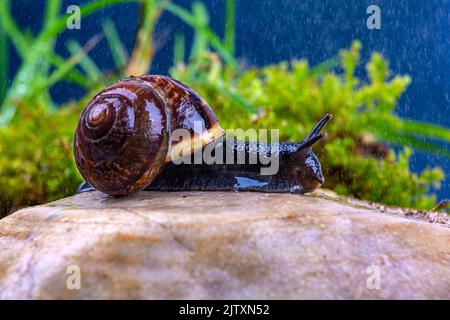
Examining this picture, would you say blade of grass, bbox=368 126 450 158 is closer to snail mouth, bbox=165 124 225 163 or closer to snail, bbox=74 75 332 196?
snail, bbox=74 75 332 196

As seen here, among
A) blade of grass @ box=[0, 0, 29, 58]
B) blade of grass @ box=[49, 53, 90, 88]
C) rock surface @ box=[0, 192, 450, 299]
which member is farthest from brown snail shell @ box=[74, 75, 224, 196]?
blade of grass @ box=[0, 0, 29, 58]

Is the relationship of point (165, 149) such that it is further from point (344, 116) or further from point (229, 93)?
point (344, 116)

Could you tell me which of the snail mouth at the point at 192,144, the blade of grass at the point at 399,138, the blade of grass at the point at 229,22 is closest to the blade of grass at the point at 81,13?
the blade of grass at the point at 229,22

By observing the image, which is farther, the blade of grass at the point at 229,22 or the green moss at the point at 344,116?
the blade of grass at the point at 229,22

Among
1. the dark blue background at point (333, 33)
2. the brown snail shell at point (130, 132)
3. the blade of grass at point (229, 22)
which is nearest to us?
the brown snail shell at point (130, 132)

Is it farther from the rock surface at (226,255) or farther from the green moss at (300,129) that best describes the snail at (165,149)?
the green moss at (300,129)

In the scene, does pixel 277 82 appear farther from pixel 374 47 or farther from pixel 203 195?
pixel 374 47

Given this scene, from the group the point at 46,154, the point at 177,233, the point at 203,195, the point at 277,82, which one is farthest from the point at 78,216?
the point at 277,82
